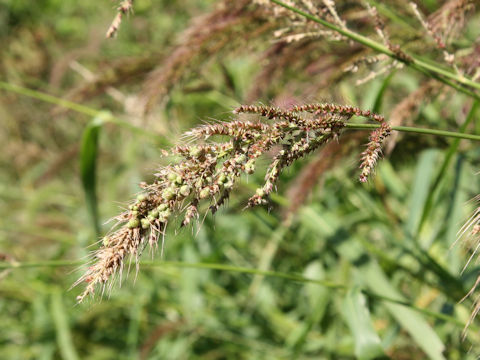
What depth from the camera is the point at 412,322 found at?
137 cm

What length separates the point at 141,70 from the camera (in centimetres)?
186

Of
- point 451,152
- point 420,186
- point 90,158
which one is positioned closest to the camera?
point 451,152

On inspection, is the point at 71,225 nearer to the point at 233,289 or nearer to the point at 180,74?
the point at 233,289

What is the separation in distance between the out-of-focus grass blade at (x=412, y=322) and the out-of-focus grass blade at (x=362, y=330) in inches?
4.5

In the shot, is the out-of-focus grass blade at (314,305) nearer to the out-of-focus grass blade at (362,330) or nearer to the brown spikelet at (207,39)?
the out-of-focus grass blade at (362,330)

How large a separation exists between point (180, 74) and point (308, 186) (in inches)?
19.8

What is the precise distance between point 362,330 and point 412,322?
0.50 ft

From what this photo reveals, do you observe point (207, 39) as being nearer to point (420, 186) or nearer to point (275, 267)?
point (420, 186)

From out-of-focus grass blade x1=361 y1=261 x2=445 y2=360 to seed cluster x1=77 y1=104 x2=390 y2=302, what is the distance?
87 cm

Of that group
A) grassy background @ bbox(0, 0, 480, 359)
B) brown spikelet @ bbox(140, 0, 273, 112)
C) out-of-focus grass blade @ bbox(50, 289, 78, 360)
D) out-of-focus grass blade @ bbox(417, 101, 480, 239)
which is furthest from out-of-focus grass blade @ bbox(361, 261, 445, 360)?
out-of-focus grass blade @ bbox(50, 289, 78, 360)

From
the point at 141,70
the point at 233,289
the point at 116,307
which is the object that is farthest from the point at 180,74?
the point at 116,307

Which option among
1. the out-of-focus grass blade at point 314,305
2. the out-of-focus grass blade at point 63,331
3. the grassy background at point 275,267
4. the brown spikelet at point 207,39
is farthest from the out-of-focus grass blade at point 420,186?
the out-of-focus grass blade at point 63,331

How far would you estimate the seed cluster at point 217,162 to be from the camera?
653mm

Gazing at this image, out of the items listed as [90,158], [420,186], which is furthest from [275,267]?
[90,158]
